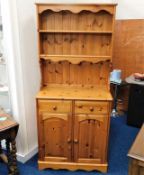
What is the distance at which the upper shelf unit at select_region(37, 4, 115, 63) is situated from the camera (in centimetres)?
218

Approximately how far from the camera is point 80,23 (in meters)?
2.30

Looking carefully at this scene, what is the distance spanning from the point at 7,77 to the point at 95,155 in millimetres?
1312

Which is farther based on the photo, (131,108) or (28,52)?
(131,108)

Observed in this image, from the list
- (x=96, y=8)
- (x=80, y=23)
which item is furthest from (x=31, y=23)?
(x=96, y=8)

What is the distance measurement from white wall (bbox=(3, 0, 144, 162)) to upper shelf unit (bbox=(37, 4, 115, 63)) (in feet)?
0.44

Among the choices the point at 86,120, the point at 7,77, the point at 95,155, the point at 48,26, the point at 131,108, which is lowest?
the point at 95,155

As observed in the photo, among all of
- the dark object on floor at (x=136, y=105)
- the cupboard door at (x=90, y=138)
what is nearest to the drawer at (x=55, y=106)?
the cupboard door at (x=90, y=138)

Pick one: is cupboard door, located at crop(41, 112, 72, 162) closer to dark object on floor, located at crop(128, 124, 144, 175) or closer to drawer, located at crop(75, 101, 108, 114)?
drawer, located at crop(75, 101, 108, 114)

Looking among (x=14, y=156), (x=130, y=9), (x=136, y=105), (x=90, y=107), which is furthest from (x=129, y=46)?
(x=14, y=156)

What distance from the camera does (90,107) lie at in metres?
2.13

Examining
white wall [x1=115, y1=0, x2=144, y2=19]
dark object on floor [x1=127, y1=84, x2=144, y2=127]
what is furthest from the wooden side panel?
dark object on floor [x1=127, y1=84, x2=144, y2=127]

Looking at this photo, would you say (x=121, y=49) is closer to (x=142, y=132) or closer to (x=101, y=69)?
(x=101, y=69)

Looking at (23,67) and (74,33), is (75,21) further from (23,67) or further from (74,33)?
(23,67)

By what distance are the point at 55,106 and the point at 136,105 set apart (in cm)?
159
